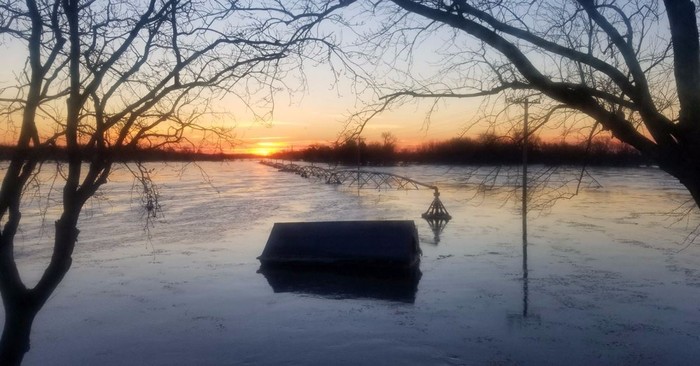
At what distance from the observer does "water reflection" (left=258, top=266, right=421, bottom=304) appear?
48.7ft

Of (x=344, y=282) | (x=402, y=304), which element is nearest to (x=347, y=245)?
(x=344, y=282)

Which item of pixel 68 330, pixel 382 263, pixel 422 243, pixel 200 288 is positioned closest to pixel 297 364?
pixel 68 330

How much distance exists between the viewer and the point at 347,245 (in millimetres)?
18312

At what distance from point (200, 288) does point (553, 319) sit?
762cm

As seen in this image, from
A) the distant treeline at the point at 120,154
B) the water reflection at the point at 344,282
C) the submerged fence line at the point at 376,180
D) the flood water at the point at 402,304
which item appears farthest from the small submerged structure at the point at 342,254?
the submerged fence line at the point at 376,180

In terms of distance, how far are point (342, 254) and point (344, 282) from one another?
6.19 ft

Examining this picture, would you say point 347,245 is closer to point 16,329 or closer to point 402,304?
point 402,304

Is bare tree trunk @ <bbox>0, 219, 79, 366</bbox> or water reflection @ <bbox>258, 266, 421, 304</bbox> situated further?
water reflection @ <bbox>258, 266, 421, 304</bbox>

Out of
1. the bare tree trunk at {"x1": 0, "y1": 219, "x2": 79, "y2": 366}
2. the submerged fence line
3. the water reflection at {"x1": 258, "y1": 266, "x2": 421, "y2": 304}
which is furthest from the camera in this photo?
the submerged fence line

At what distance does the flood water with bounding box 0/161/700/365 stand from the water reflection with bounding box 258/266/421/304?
0.39 feet

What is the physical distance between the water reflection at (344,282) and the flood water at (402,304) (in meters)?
0.12

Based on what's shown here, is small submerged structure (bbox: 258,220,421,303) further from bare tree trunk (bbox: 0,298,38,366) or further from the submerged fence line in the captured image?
the submerged fence line

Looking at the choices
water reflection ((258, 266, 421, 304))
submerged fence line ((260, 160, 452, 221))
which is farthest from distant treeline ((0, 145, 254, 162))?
submerged fence line ((260, 160, 452, 221))

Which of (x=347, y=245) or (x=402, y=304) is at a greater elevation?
(x=347, y=245)
